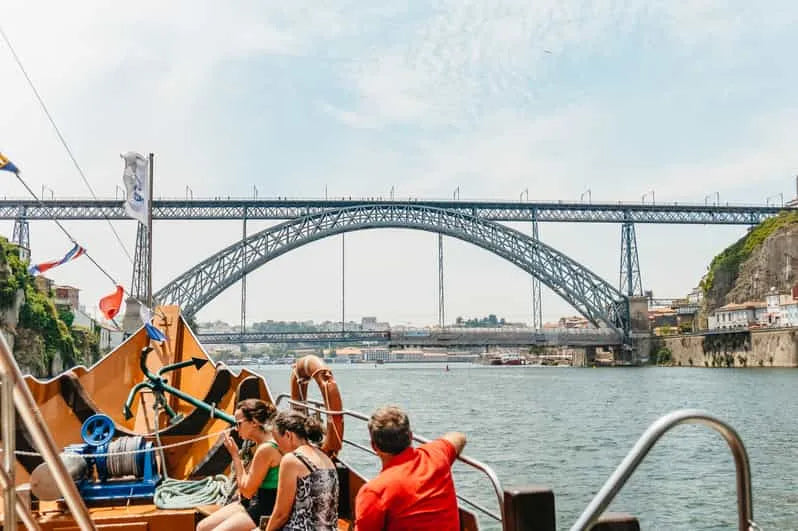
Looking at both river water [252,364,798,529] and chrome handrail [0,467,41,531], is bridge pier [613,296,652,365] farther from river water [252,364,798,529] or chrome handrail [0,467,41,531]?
chrome handrail [0,467,41,531]

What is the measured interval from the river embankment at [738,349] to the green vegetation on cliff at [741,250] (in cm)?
812

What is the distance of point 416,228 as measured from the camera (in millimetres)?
54562

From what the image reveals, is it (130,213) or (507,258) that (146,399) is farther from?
(507,258)

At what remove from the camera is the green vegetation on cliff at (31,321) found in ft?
112

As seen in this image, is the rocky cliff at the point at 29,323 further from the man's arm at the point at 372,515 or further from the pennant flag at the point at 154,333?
the man's arm at the point at 372,515

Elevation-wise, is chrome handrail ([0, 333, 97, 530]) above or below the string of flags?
below

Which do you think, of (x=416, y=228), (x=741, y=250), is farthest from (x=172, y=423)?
(x=741, y=250)

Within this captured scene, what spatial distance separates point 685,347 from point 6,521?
206 ft

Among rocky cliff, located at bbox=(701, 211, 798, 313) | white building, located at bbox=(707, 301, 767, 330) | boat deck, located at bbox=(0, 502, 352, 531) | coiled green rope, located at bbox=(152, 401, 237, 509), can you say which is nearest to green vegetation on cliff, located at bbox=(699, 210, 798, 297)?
rocky cliff, located at bbox=(701, 211, 798, 313)

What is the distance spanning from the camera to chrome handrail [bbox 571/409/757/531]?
185cm

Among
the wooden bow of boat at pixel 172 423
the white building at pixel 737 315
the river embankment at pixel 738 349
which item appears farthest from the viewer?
the white building at pixel 737 315

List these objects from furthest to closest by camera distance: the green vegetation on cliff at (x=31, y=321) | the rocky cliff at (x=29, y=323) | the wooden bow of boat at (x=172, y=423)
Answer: the green vegetation on cliff at (x=31, y=321), the rocky cliff at (x=29, y=323), the wooden bow of boat at (x=172, y=423)

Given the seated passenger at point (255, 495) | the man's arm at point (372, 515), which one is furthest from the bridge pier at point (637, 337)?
the man's arm at point (372, 515)

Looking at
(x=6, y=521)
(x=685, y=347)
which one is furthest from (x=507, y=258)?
(x=6, y=521)
